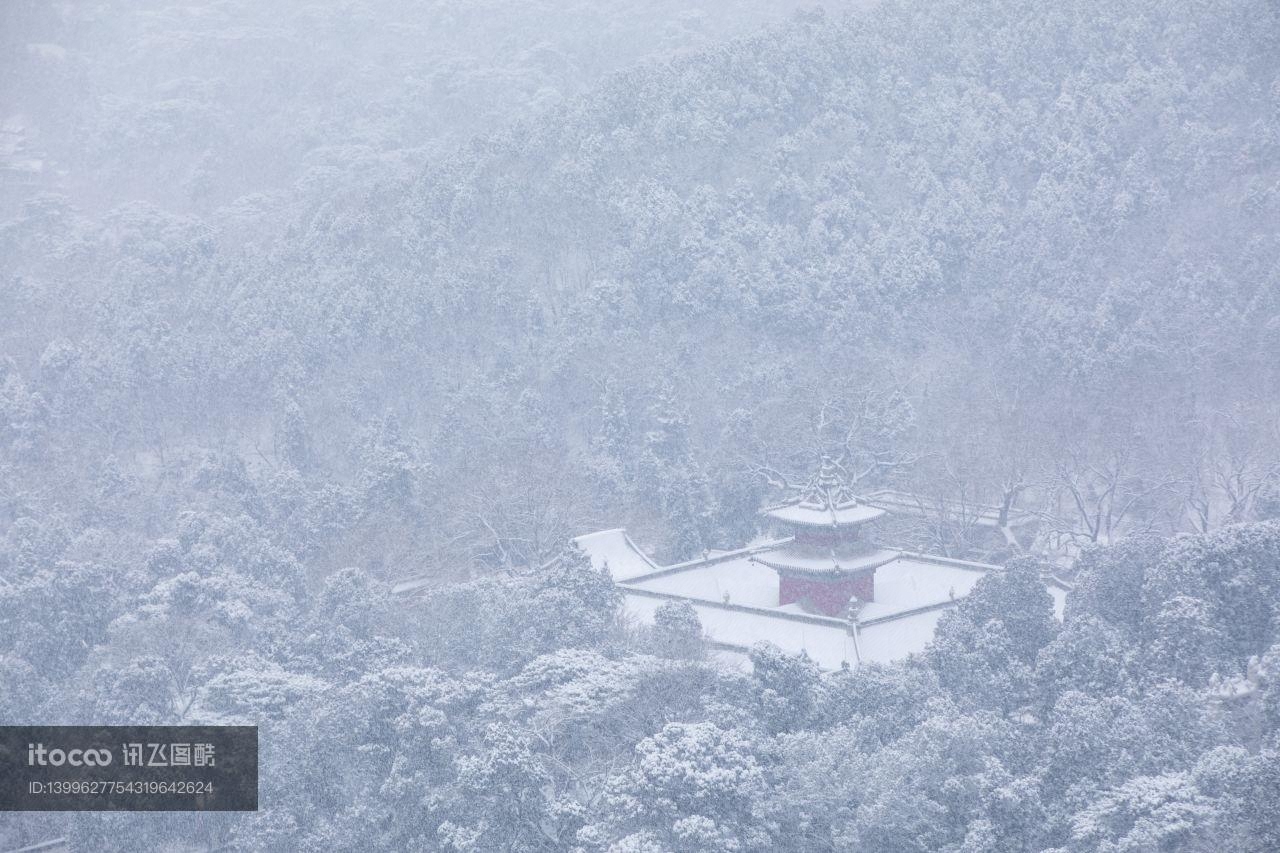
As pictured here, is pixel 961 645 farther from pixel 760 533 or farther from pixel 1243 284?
pixel 1243 284

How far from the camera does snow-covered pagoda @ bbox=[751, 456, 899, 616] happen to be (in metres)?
30.0

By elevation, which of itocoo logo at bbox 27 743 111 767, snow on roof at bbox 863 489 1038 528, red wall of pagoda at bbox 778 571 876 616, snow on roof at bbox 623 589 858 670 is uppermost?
snow on roof at bbox 863 489 1038 528

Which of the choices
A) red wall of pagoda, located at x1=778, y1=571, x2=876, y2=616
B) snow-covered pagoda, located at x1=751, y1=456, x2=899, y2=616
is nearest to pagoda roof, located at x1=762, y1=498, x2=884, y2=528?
snow-covered pagoda, located at x1=751, y1=456, x2=899, y2=616

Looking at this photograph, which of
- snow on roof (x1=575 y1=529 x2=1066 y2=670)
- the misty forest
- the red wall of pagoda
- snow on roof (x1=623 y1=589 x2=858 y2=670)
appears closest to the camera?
the misty forest

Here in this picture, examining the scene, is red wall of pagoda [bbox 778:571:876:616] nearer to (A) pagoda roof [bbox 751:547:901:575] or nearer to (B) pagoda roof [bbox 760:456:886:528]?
(A) pagoda roof [bbox 751:547:901:575]

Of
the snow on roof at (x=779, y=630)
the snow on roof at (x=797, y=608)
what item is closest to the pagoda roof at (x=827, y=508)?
the snow on roof at (x=797, y=608)

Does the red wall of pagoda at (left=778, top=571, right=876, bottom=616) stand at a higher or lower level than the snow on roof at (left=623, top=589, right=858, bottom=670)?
higher

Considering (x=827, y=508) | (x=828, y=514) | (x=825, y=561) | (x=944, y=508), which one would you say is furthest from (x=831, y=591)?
(x=944, y=508)

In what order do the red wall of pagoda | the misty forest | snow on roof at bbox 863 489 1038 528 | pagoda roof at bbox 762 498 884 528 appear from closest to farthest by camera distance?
the misty forest
the red wall of pagoda
pagoda roof at bbox 762 498 884 528
snow on roof at bbox 863 489 1038 528

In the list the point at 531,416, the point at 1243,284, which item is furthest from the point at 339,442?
the point at 1243,284

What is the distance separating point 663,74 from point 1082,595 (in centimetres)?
4140

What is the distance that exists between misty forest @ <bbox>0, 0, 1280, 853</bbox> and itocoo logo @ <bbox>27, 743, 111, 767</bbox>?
105cm

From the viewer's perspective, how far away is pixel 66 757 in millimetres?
24734

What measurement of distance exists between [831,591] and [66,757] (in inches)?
597
